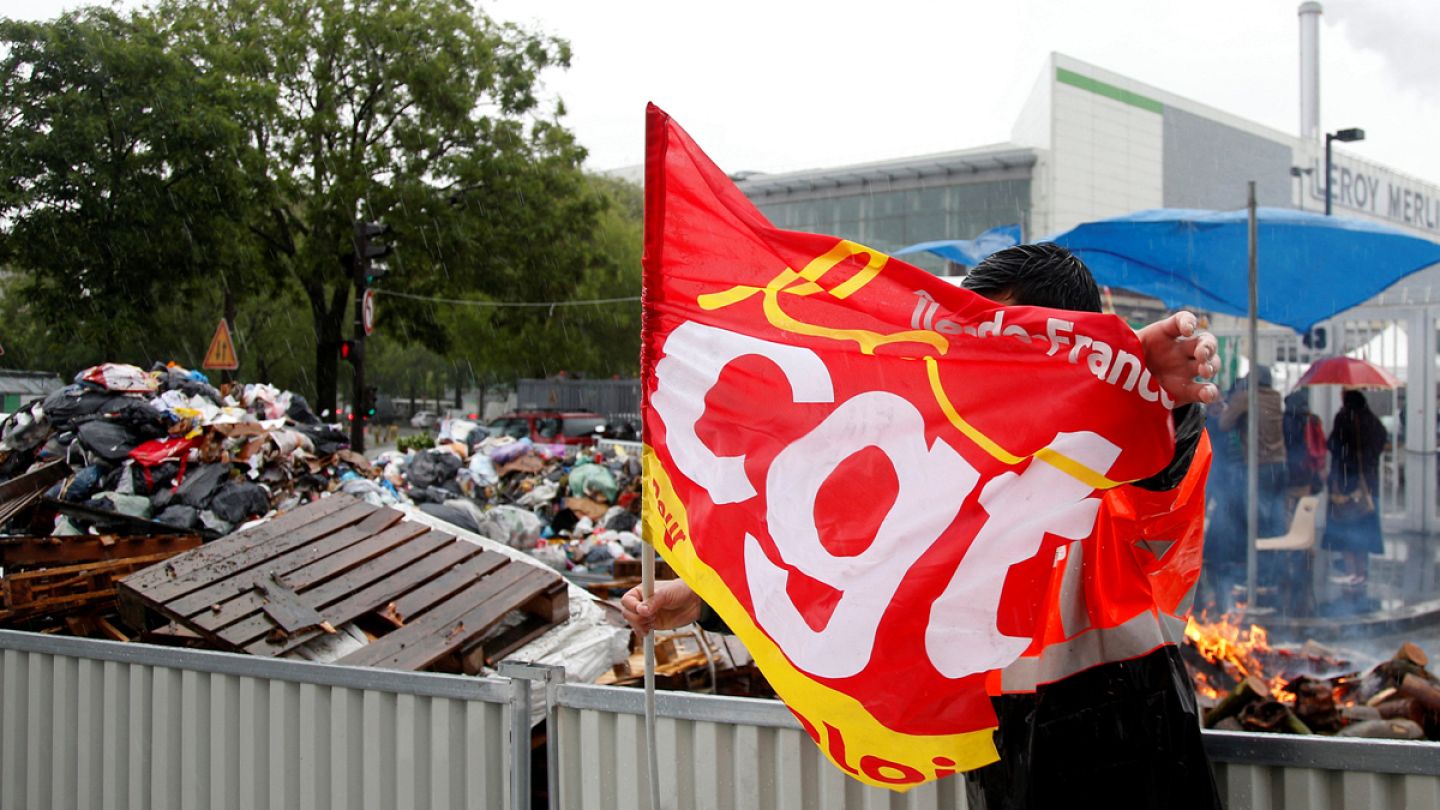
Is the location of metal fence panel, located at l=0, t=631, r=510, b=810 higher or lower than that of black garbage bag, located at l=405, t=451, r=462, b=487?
lower

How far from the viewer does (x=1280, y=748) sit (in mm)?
2305

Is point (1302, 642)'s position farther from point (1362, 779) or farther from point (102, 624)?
point (102, 624)

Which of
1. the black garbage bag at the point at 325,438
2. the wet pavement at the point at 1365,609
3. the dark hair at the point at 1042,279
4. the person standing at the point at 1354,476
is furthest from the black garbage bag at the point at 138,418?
the person standing at the point at 1354,476

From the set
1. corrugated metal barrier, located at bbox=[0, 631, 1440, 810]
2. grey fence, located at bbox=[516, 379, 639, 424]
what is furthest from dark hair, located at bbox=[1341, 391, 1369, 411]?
grey fence, located at bbox=[516, 379, 639, 424]

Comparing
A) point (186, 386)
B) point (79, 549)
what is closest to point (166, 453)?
point (186, 386)

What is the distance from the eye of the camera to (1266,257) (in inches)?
341

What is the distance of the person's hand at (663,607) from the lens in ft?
8.28

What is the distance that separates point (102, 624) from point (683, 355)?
15.9 feet

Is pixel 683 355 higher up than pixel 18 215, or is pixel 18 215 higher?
pixel 18 215

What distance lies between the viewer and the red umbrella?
43.8ft

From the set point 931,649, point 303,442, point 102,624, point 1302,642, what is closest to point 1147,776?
point 931,649

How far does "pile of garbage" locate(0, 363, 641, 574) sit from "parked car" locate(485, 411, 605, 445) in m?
9.50

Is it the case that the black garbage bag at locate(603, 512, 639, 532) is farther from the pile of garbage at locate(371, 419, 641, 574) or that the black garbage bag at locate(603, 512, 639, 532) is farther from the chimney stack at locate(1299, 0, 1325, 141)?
the chimney stack at locate(1299, 0, 1325, 141)

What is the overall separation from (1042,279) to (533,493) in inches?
482
